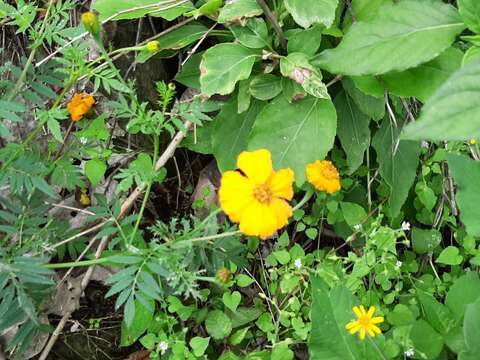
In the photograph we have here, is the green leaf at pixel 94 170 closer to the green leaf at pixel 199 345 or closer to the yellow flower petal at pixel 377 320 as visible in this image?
the green leaf at pixel 199 345

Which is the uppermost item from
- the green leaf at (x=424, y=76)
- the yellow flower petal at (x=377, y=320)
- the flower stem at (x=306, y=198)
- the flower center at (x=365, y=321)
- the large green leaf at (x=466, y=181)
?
the green leaf at (x=424, y=76)

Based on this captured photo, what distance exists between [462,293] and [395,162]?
0.37 metres

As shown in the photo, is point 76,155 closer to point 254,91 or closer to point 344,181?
point 254,91

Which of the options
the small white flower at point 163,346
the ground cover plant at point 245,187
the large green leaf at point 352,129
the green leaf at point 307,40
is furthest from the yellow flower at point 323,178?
the small white flower at point 163,346

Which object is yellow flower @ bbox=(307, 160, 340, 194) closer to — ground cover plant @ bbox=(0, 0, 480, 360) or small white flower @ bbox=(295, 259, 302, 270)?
ground cover plant @ bbox=(0, 0, 480, 360)

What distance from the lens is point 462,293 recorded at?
145 centimetres

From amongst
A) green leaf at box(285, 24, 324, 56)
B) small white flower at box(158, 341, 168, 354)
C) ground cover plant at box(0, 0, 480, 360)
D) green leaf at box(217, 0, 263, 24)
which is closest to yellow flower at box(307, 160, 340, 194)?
ground cover plant at box(0, 0, 480, 360)

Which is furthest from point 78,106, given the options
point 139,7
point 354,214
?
point 354,214

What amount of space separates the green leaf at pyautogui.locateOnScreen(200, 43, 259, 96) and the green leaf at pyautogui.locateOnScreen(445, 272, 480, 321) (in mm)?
711

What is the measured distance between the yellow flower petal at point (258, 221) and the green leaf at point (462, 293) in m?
0.56

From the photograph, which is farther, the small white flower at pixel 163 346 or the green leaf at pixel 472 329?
the small white flower at pixel 163 346

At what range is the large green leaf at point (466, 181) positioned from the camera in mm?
1403

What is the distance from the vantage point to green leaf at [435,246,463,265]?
1.50 m

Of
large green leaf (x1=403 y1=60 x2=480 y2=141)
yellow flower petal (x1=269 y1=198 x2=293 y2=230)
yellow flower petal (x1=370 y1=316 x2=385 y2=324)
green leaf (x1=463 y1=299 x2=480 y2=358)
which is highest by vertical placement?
large green leaf (x1=403 y1=60 x2=480 y2=141)
